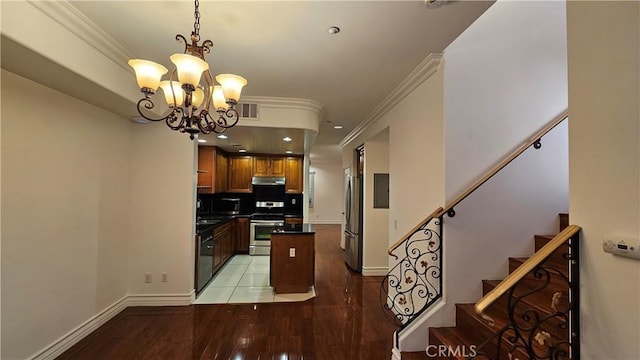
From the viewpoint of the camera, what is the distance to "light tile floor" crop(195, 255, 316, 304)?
3.73m

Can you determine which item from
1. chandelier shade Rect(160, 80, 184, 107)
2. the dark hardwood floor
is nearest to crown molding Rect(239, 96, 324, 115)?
chandelier shade Rect(160, 80, 184, 107)

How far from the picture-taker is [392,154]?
3500 millimetres

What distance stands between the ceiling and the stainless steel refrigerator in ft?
8.28

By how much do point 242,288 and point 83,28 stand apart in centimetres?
363

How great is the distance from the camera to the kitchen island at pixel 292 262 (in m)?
3.96

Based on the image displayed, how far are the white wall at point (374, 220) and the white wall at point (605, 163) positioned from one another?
3.46m

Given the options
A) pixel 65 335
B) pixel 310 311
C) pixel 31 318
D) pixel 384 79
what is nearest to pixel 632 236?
pixel 384 79

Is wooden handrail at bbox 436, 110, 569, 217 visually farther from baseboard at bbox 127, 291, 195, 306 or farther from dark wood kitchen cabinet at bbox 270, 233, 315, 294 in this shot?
baseboard at bbox 127, 291, 195, 306

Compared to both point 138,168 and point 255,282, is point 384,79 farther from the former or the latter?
point 255,282

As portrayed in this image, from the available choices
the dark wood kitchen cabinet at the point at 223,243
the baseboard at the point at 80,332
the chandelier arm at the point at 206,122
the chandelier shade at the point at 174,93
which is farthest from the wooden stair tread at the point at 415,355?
the dark wood kitchen cabinet at the point at 223,243

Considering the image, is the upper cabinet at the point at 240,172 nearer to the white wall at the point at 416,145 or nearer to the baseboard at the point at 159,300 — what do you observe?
the baseboard at the point at 159,300

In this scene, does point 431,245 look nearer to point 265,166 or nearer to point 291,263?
point 291,263

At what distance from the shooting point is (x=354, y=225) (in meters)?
5.22

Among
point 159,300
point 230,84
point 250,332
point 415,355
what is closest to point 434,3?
point 230,84
